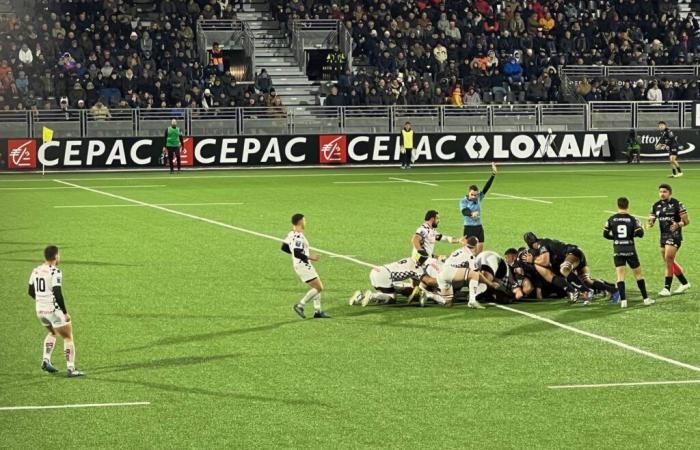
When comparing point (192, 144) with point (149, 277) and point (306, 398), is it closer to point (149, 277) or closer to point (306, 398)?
point (149, 277)

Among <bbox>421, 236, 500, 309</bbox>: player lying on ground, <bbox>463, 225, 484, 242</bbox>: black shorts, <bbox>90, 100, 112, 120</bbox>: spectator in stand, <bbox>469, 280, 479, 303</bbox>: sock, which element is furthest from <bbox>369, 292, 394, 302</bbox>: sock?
<bbox>90, 100, 112, 120</bbox>: spectator in stand

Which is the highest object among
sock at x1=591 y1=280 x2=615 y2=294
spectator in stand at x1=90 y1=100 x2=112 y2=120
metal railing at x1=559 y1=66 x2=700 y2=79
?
metal railing at x1=559 y1=66 x2=700 y2=79

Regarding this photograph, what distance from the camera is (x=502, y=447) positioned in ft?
37.0

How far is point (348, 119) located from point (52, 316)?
38.3 metres

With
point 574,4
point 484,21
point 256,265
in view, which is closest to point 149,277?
point 256,265

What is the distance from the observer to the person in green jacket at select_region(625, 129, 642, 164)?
52.7 metres

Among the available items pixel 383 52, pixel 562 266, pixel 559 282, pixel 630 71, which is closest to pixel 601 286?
pixel 559 282

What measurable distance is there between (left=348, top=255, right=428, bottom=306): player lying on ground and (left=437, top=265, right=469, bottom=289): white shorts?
1.17ft

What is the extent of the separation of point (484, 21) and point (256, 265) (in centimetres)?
3629

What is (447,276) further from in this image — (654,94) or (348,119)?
(654,94)

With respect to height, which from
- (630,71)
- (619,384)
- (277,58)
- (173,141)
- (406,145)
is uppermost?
(277,58)

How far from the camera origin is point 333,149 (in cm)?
5156

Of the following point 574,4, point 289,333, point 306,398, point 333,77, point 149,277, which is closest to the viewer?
point 306,398

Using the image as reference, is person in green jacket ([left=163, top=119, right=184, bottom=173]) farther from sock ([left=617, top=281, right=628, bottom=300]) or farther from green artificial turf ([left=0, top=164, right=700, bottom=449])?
sock ([left=617, top=281, right=628, bottom=300])
